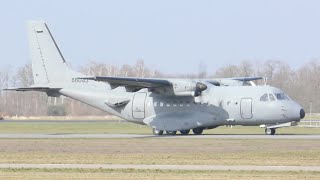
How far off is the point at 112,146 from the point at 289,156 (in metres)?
10.5

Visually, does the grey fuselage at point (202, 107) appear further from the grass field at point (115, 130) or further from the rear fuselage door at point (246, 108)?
the grass field at point (115, 130)

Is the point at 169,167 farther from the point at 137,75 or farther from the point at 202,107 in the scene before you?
the point at 137,75

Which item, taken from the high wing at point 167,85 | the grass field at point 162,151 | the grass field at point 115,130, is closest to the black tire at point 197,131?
the high wing at point 167,85

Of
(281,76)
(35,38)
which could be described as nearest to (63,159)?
(35,38)

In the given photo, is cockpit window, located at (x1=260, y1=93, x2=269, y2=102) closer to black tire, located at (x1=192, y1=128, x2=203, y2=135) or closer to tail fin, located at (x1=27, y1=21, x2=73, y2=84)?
black tire, located at (x1=192, y1=128, x2=203, y2=135)

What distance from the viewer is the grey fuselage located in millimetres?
49531

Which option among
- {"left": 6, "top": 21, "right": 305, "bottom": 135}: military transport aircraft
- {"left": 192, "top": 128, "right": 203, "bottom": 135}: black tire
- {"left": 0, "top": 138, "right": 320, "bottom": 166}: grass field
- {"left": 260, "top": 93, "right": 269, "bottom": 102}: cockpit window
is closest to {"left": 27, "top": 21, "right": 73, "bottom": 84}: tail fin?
{"left": 6, "top": 21, "right": 305, "bottom": 135}: military transport aircraft

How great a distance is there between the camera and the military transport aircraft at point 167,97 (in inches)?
1954

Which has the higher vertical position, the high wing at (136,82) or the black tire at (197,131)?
the high wing at (136,82)

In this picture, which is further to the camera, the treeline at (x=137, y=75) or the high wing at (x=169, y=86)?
the treeline at (x=137, y=75)

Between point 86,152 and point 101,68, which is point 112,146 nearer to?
point 86,152

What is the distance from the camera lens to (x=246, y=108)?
4978 cm

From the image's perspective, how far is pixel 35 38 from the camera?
181 ft

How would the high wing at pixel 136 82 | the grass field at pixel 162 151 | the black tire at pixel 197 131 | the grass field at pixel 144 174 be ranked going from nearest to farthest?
the grass field at pixel 144 174, the grass field at pixel 162 151, the high wing at pixel 136 82, the black tire at pixel 197 131
